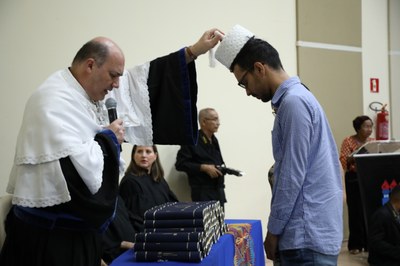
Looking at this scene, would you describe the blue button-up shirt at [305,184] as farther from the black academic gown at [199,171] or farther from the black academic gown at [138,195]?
the black academic gown at [199,171]

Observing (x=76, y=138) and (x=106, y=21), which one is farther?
(x=106, y=21)

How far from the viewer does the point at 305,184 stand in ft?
5.48

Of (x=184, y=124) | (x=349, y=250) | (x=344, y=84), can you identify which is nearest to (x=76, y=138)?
(x=184, y=124)

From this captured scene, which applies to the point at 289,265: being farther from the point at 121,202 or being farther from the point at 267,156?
the point at 267,156

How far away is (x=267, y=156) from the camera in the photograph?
5395 mm

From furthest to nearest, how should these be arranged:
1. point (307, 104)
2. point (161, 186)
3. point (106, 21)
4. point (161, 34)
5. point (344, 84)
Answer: point (344, 84) < point (161, 34) < point (106, 21) < point (161, 186) < point (307, 104)

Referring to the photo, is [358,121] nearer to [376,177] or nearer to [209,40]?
[376,177]

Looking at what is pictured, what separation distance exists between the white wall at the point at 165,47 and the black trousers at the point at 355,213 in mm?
929

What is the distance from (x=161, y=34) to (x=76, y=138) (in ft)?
10.2

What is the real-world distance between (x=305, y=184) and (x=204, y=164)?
2.90 metres

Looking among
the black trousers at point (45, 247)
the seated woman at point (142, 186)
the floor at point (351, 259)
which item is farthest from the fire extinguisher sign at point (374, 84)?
the black trousers at point (45, 247)

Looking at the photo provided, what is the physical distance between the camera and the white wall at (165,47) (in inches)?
151

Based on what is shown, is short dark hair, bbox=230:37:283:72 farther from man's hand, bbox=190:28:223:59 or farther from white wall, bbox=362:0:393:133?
white wall, bbox=362:0:393:133

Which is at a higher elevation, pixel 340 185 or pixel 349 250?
pixel 340 185
